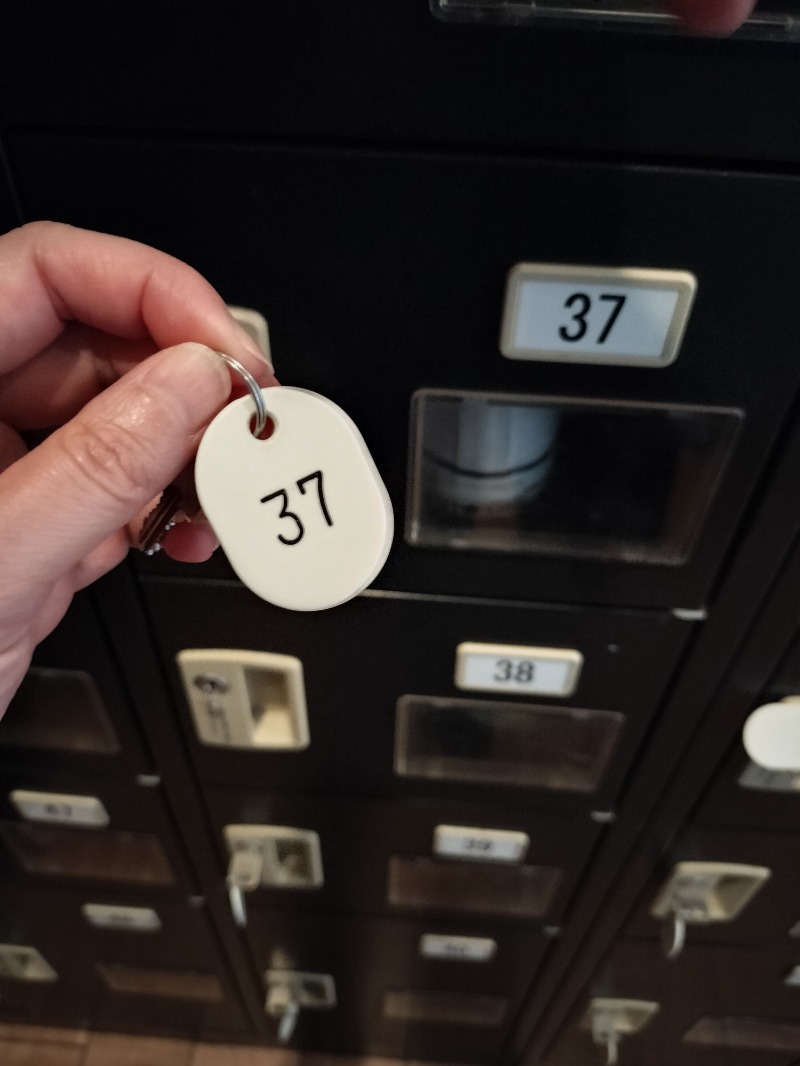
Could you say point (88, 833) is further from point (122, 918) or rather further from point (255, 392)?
point (255, 392)

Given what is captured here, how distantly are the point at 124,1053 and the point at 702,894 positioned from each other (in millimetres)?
1023

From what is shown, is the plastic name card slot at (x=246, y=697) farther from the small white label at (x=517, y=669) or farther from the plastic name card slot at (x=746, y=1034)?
the plastic name card slot at (x=746, y=1034)

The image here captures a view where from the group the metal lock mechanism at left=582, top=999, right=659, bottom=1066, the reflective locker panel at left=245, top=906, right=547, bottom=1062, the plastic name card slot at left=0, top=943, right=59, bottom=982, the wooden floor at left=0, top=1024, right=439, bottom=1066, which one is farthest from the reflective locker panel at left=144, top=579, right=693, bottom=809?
the wooden floor at left=0, top=1024, right=439, bottom=1066

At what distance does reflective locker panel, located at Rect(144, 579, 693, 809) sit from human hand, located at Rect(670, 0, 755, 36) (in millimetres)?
357

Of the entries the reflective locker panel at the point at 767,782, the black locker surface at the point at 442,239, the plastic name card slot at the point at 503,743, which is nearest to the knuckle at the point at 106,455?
the black locker surface at the point at 442,239

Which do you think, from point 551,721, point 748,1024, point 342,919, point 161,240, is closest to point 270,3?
point 161,240

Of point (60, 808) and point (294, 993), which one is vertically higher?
point (60, 808)

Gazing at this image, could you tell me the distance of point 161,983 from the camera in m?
1.19

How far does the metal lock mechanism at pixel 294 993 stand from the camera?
1.12m

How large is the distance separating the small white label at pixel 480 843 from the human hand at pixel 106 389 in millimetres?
492

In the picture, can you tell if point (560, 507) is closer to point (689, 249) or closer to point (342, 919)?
point (689, 249)

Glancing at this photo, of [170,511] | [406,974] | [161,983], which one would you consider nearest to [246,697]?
[170,511]

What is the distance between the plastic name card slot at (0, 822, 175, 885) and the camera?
0.91m

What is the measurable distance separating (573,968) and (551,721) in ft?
1.53
